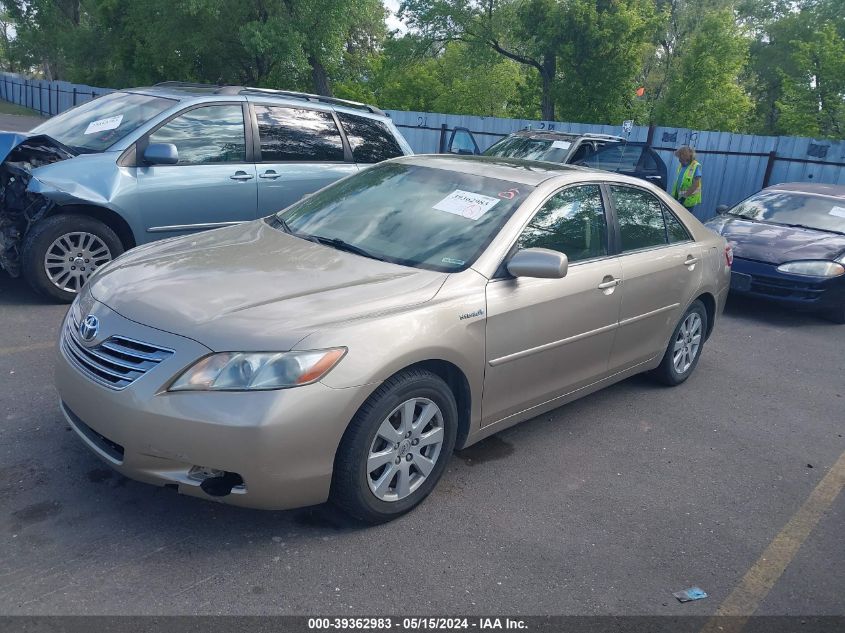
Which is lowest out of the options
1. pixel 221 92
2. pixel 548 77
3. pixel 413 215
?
pixel 413 215

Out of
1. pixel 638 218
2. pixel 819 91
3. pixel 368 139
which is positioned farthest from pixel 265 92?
pixel 819 91

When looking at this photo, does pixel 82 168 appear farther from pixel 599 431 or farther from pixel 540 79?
pixel 540 79

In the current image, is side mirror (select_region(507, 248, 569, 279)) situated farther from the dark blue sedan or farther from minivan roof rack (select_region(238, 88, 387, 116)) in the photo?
the dark blue sedan

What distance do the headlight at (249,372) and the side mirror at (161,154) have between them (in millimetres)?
3551

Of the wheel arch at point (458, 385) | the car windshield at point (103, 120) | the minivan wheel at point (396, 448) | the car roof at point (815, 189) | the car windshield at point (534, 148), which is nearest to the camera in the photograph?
the minivan wheel at point (396, 448)

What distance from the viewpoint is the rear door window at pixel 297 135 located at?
679 cm

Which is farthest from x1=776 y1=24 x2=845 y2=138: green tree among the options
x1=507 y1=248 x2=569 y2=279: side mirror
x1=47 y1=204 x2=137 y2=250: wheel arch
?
x1=507 y1=248 x2=569 y2=279: side mirror

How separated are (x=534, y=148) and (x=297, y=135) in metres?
5.56

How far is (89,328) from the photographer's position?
3229 mm

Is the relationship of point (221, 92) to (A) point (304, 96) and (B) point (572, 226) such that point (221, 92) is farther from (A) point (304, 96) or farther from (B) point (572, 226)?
(B) point (572, 226)

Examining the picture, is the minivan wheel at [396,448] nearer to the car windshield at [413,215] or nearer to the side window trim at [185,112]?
the car windshield at [413,215]

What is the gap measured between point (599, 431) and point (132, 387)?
294cm

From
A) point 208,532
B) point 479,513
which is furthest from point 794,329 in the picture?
point 208,532

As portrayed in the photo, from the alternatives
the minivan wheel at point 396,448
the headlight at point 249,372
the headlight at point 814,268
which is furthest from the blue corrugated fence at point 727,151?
the headlight at point 249,372
